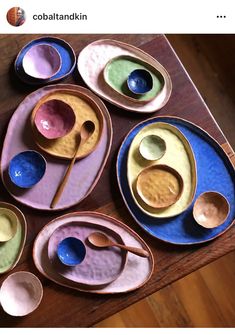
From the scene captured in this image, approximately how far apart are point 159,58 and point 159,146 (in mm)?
288

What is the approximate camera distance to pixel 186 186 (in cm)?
123

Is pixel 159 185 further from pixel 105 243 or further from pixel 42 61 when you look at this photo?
pixel 42 61

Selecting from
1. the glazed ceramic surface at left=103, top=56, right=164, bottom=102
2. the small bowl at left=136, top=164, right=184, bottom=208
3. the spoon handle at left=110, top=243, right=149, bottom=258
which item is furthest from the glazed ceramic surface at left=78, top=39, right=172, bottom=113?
the spoon handle at left=110, top=243, right=149, bottom=258

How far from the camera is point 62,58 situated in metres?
1.33

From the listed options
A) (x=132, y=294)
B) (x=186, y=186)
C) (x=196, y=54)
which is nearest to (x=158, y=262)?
(x=132, y=294)

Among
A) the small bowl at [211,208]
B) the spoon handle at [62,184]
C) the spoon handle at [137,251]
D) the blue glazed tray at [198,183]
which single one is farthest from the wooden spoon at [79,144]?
the small bowl at [211,208]

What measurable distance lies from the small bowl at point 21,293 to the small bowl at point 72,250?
90 mm

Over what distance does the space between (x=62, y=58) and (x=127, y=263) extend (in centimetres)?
62

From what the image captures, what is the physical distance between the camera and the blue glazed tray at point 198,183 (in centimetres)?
118

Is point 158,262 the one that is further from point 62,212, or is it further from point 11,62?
point 11,62

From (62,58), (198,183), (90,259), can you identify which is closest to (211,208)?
(198,183)

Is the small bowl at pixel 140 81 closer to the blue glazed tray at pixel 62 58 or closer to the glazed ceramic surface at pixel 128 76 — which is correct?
the glazed ceramic surface at pixel 128 76

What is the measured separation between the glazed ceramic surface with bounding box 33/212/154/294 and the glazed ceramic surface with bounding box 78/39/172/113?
337mm

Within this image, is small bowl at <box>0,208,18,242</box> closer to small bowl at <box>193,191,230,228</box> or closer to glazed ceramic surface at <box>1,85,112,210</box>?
glazed ceramic surface at <box>1,85,112,210</box>
